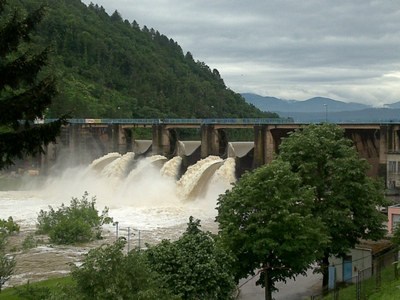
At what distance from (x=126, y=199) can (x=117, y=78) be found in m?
75.0

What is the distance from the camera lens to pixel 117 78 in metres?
120

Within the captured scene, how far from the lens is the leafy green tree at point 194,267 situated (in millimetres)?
15477

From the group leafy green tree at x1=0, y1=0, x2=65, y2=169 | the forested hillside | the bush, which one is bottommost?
the bush

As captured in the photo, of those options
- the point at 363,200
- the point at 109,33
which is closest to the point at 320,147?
the point at 363,200

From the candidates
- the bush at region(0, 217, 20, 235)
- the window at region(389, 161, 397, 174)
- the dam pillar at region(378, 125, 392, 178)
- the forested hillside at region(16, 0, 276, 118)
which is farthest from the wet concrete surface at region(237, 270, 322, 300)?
the forested hillside at region(16, 0, 276, 118)

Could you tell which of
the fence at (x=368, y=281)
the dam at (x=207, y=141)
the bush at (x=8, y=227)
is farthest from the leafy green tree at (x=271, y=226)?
the bush at (x=8, y=227)

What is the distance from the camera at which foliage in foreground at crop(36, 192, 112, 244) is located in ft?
107

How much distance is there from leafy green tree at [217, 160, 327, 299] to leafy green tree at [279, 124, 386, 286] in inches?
68.9

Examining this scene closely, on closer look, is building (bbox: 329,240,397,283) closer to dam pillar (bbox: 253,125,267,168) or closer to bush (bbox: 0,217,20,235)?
bush (bbox: 0,217,20,235)

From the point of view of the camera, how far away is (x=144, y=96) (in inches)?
4601

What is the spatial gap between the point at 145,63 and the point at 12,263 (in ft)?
381

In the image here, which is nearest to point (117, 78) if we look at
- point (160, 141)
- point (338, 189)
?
point (160, 141)

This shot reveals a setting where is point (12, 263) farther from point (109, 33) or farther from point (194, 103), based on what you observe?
point (109, 33)

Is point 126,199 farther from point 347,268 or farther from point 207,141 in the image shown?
point 347,268
